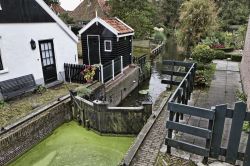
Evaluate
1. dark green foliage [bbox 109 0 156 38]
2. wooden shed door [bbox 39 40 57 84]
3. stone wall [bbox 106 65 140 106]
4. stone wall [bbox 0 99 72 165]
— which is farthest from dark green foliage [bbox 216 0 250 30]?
stone wall [bbox 0 99 72 165]

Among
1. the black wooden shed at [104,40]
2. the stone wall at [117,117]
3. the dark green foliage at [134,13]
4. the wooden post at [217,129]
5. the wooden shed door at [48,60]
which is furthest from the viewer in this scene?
the dark green foliage at [134,13]


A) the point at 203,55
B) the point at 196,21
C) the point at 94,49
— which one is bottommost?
the point at 203,55

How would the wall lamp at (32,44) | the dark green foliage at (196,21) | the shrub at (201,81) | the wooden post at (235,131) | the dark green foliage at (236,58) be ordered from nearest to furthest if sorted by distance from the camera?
the wooden post at (235,131), the shrub at (201,81), the wall lamp at (32,44), the dark green foliage at (236,58), the dark green foliage at (196,21)

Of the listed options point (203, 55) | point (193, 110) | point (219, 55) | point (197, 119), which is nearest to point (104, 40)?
point (203, 55)

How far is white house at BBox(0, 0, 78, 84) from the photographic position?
933 centimetres

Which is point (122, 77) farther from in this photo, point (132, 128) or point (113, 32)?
point (132, 128)

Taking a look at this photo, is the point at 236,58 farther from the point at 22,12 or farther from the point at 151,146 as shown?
the point at 22,12

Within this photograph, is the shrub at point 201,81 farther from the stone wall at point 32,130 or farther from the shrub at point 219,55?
the shrub at point 219,55

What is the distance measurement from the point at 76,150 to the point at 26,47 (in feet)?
18.2

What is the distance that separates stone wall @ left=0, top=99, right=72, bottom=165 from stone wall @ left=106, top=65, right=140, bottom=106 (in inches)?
138

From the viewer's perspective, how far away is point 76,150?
24.3 feet

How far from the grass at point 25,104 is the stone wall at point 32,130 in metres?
0.60

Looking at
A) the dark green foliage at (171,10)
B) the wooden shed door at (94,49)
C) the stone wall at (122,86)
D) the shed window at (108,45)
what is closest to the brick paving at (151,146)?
the stone wall at (122,86)

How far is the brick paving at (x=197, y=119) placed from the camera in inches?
215
